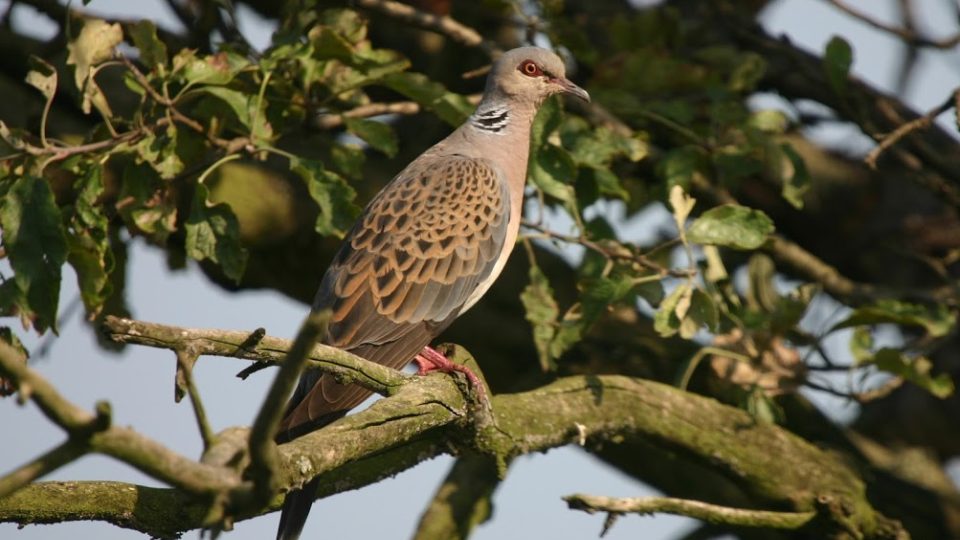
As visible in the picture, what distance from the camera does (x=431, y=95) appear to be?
4727 mm

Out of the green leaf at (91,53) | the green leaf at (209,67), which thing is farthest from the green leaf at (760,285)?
the green leaf at (91,53)

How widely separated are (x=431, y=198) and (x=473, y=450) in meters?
1.10

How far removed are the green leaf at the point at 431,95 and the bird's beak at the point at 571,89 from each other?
0.39 m

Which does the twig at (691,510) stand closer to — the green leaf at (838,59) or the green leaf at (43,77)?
the green leaf at (838,59)

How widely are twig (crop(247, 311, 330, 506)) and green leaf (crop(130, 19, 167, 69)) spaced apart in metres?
2.40

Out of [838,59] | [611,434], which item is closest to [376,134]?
[611,434]

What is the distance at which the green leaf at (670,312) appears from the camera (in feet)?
14.1

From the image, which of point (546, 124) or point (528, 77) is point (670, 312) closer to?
point (546, 124)

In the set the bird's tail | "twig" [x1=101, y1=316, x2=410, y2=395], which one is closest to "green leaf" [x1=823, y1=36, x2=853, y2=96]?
"twig" [x1=101, y1=316, x2=410, y2=395]

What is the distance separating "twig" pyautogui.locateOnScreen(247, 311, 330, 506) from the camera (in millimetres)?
2029

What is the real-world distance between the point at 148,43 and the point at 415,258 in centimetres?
119

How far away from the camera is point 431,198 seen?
184 inches

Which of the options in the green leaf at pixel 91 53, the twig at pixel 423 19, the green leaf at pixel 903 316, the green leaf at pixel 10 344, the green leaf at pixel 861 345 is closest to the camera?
the green leaf at pixel 10 344

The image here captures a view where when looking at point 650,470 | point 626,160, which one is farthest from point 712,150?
point 650,470
